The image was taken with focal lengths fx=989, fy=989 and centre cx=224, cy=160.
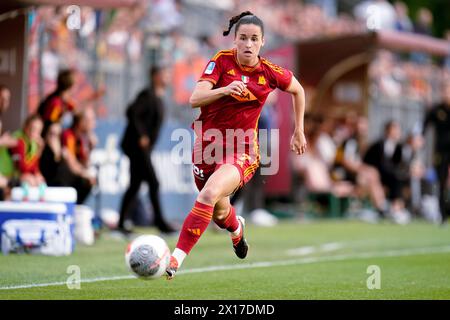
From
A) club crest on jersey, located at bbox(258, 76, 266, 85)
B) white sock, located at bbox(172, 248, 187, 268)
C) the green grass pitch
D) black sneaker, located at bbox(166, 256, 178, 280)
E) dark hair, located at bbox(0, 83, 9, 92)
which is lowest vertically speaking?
the green grass pitch

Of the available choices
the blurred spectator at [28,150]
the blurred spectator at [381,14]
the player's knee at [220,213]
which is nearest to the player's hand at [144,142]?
the blurred spectator at [28,150]

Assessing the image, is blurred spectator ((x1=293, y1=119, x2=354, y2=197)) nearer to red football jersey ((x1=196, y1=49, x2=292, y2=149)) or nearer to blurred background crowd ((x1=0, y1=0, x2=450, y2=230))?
blurred background crowd ((x1=0, y1=0, x2=450, y2=230))

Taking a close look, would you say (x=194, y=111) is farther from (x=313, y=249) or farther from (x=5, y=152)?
(x=313, y=249)

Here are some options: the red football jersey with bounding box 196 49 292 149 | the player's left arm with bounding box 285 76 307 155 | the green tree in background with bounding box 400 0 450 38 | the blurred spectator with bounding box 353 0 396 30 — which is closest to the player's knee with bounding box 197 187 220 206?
the red football jersey with bounding box 196 49 292 149

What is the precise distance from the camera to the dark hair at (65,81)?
13.5 metres

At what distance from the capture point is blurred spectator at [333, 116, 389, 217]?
22.1 meters

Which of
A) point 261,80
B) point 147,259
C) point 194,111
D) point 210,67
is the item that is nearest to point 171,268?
point 147,259

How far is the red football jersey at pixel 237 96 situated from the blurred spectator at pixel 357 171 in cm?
1362

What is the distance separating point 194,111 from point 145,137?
4424 millimetres

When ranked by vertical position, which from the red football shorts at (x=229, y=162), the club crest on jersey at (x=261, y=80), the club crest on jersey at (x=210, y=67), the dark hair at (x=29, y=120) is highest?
the club crest on jersey at (x=210, y=67)

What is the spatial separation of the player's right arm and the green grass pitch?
1.56 m

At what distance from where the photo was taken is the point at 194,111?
62.2 ft

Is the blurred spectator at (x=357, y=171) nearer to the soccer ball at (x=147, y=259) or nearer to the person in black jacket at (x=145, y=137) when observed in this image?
the person in black jacket at (x=145, y=137)

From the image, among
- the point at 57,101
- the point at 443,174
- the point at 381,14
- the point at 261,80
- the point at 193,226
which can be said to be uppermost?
the point at 381,14
